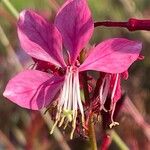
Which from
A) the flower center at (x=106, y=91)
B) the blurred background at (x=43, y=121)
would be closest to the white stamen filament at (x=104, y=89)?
the flower center at (x=106, y=91)

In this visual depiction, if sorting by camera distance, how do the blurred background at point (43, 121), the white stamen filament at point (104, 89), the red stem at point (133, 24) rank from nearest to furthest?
the red stem at point (133, 24)
the white stamen filament at point (104, 89)
the blurred background at point (43, 121)

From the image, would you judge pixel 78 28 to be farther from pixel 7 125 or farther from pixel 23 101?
pixel 7 125

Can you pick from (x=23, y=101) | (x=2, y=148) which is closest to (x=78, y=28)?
(x=23, y=101)

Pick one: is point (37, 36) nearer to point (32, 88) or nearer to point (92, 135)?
Result: point (32, 88)

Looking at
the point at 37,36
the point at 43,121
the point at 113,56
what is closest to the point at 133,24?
the point at 113,56

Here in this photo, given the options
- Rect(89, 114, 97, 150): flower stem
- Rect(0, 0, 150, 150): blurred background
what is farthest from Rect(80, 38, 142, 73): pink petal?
Rect(0, 0, 150, 150): blurred background

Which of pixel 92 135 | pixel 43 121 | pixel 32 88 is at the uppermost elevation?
pixel 32 88

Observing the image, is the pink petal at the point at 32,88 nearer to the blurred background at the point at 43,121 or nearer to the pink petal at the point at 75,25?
the pink petal at the point at 75,25
